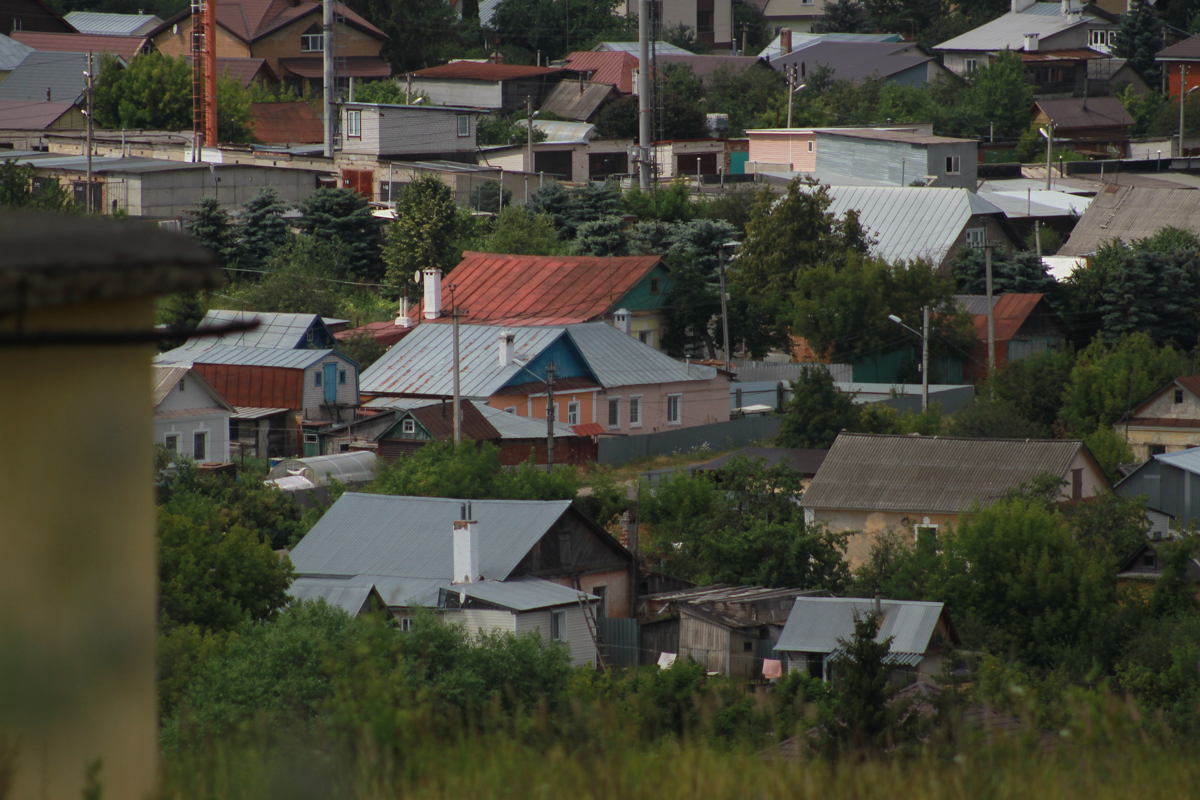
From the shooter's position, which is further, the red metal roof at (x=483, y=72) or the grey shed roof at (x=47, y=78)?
the red metal roof at (x=483, y=72)

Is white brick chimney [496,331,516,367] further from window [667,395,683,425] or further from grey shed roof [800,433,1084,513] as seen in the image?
grey shed roof [800,433,1084,513]

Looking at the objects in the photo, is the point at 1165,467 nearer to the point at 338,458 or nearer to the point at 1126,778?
the point at 338,458

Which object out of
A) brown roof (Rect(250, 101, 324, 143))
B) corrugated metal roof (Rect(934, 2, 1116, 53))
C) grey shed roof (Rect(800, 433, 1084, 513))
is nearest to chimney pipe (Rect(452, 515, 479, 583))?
grey shed roof (Rect(800, 433, 1084, 513))

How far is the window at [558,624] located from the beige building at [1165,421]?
20.0 metres

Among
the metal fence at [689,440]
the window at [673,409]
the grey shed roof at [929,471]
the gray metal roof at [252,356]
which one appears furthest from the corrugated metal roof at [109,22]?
the grey shed roof at [929,471]

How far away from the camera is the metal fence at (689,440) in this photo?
35219mm

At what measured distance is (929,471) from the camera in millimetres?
30281

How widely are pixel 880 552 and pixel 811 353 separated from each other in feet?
61.3

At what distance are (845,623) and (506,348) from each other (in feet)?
53.8

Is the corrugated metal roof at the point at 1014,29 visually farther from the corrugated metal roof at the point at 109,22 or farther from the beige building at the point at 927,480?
the beige building at the point at 927,480

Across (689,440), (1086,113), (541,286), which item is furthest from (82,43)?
(1086,113)

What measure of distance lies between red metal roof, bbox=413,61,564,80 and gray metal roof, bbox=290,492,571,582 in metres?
54.1

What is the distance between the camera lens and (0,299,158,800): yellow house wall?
208 cm

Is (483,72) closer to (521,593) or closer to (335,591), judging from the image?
(521,593)
